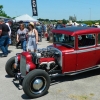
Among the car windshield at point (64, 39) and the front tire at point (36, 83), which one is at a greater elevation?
the car windshield at point (64, 39)

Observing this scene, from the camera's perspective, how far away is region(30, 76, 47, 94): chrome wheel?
4.43 metres

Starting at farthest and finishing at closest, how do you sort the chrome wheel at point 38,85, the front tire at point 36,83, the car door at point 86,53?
the car door at point 86,53 < the chrome wheel at point 38,85 < the front tire at point 36,83

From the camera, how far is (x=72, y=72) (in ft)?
17.6

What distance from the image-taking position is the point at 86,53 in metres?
5.42

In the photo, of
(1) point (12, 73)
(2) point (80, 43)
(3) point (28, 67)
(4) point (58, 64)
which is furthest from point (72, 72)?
(1) point (12, 73)

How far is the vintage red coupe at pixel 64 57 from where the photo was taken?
500cm

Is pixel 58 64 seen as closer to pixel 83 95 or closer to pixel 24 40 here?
pixel 83 95

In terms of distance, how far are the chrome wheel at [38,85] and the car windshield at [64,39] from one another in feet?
4.56

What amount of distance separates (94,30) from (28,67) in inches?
86.6

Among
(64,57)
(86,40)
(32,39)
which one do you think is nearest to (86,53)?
(86,40)

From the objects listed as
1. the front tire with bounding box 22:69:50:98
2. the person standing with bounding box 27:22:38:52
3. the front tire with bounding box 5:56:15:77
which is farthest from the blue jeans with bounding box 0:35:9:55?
the front tire with bounding box 22:69:50:98

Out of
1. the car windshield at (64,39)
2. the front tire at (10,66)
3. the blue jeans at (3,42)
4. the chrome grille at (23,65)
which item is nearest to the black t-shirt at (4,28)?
the blue jeans at (3,42)

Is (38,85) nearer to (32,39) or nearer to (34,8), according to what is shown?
(32,39)

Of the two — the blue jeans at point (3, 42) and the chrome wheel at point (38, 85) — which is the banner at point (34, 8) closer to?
the blue jeans at point (3, 42)
